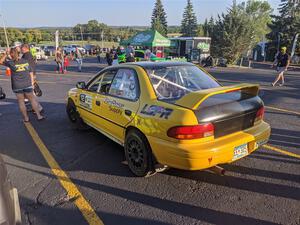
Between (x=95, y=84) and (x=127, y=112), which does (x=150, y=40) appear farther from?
(x=127, y=112)

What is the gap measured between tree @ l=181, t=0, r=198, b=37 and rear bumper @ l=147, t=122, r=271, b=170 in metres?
73.0

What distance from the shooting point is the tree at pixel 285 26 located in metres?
36.7

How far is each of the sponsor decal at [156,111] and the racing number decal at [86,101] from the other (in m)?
Answer: 1.76

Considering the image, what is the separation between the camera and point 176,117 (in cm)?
311

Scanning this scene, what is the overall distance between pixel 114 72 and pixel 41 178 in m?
1.96

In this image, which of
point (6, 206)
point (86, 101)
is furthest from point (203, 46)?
point (6, 206)

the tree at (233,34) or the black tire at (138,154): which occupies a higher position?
the tree at (233,34)

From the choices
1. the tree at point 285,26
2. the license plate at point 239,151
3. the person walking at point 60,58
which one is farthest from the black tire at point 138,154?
the tree at point 285,26

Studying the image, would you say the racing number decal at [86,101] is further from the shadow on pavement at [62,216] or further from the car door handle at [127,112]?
the shadow on pavement at [62,216]

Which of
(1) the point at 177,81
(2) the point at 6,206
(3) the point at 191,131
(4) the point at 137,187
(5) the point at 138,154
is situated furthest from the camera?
(1) the point at 177,81

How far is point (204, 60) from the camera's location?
25.2 metres

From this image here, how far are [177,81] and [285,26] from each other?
40614 mm

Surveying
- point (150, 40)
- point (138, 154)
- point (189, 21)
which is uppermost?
point (189, 21)

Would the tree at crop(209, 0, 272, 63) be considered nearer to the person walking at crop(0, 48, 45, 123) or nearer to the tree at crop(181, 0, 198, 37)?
the person walking at crop(0, 48, 45, 123)
